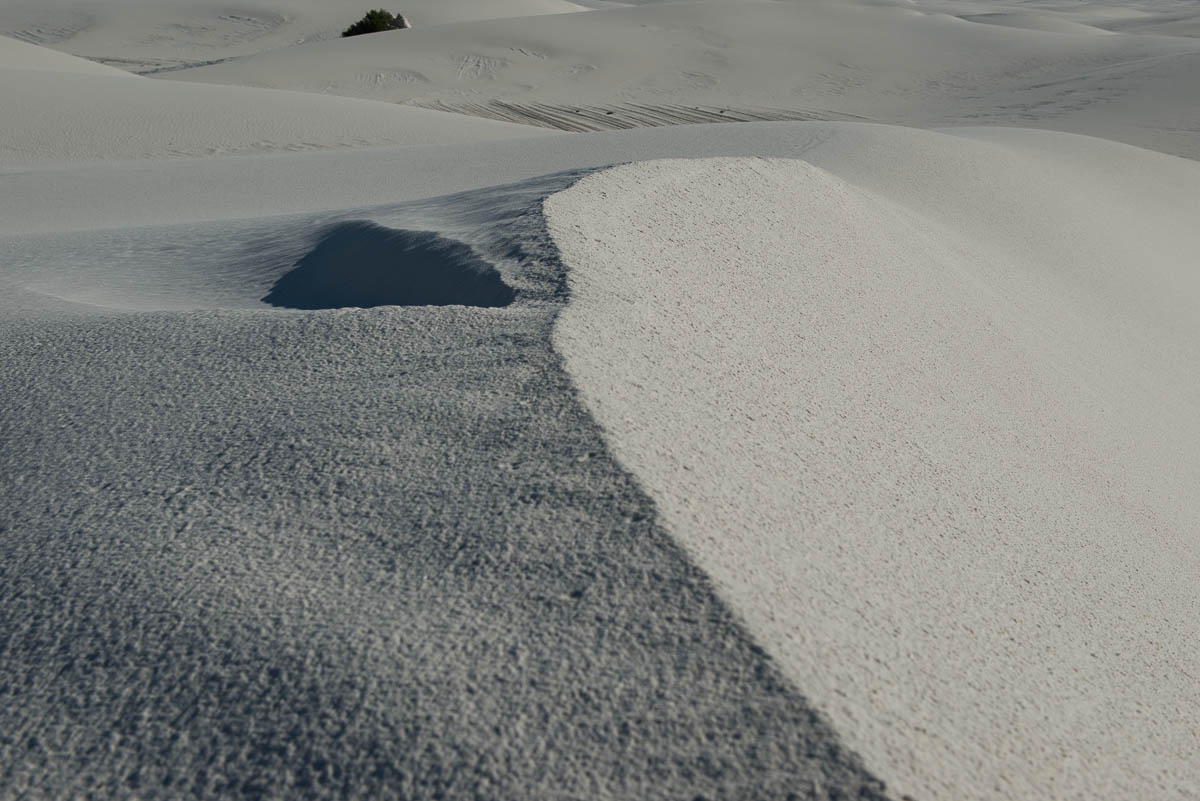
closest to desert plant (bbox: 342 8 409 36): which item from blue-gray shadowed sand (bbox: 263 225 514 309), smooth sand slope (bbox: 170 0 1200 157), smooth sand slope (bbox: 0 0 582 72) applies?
smooth sand slope (bbox: 0 0 582 72)

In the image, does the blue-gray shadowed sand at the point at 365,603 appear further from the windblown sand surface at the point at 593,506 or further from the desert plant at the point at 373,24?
the desert plant at the point at 373,24

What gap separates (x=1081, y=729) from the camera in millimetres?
1474

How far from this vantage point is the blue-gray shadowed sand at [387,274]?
267 cm

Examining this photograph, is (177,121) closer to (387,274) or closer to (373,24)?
(387,274)

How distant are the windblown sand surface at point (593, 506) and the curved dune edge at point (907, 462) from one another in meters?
0.01

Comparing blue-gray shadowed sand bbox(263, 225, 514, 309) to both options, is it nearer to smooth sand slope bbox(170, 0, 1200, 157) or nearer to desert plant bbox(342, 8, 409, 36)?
smooth sand slope bbox(170, 0, 1200, 157)

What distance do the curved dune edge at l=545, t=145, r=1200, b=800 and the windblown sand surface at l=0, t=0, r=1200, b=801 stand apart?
0.01 meters

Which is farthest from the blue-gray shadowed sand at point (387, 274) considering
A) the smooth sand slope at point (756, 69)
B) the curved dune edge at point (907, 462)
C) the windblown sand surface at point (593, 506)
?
the smooth sand slope at point (756, 69)

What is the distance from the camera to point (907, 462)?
218 cm

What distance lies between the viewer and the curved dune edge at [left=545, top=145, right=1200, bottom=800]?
55.1 inches

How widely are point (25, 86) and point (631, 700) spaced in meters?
9.12

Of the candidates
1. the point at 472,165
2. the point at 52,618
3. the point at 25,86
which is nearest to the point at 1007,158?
the point at 472,165

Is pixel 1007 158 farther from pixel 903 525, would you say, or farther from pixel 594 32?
pixel 594 32

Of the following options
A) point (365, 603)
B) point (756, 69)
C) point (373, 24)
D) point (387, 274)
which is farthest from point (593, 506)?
point (373, 24)
